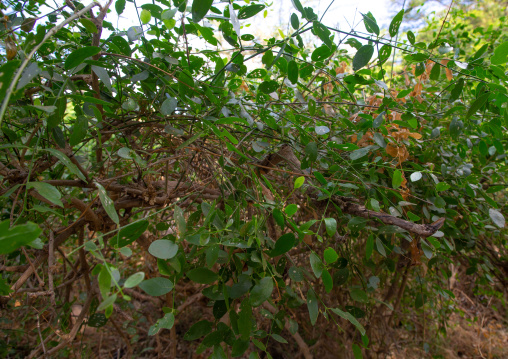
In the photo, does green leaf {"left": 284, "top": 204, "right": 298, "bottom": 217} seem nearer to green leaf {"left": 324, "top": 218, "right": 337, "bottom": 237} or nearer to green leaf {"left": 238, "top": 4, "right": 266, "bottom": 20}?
green leaf {"left": 324, "top": 218, "right": 337, "bottom": 237}

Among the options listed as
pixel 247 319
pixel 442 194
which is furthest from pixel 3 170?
pixel 442 194

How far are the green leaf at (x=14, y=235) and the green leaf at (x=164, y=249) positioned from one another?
0.52 feet

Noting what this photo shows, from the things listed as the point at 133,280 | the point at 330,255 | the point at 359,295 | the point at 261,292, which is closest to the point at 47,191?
the point at 133,280

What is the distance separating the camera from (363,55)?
69 cm

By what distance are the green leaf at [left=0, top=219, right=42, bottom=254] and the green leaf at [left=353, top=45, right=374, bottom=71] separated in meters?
0.66

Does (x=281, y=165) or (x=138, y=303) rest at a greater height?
(x=281, y=165)

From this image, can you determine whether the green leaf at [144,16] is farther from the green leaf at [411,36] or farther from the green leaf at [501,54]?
the green leaf at [501,54]

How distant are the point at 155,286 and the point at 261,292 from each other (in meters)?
0.17

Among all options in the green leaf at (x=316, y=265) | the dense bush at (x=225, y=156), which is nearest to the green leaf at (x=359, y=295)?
the dense bush at (x=225, y=156)

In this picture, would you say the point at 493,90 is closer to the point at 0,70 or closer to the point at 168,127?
the point at 168,127

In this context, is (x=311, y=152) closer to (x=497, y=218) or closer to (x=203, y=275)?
(x=203, y=275)

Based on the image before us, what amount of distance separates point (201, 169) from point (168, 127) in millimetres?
398

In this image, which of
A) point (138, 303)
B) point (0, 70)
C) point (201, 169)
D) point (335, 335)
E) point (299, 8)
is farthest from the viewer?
point (138, 303)

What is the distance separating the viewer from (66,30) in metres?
0.81
